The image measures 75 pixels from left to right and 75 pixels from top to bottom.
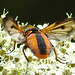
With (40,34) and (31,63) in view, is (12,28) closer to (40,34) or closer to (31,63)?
(40,34)

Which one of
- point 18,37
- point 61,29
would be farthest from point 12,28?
point 61,29

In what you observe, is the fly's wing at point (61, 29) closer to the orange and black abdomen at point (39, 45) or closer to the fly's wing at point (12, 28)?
the orange and black abdomen at point (39, 45)

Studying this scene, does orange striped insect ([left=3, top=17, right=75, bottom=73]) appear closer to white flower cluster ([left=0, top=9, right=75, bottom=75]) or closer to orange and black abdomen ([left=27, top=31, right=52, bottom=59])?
orange and black abdomen ([left=27, top=31, right=52, bottom=59])

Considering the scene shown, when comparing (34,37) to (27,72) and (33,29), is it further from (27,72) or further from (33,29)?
(27,72)

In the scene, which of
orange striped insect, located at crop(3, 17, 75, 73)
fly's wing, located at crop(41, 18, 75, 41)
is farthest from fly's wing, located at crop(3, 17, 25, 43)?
fly's wing, located at crop(41, 18, 75, 41)

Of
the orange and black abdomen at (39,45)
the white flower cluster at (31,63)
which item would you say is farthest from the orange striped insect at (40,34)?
the white flower cluster at (31,63)

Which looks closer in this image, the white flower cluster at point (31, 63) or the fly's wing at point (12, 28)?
the fly's wing at point (12, 28)
